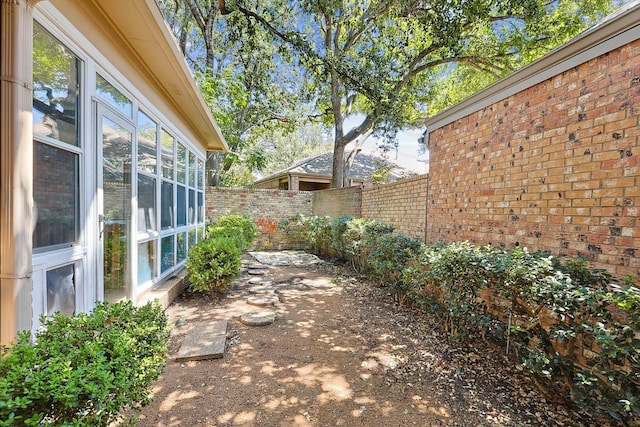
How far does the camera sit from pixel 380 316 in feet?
13.5

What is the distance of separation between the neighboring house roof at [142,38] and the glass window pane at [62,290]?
182 centimetres

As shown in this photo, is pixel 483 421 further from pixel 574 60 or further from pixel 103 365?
pixel 574 60

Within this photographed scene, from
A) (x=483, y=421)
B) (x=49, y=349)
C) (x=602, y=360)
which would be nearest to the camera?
(x=49, y=349)

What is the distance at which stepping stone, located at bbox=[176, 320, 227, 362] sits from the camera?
2.83 m

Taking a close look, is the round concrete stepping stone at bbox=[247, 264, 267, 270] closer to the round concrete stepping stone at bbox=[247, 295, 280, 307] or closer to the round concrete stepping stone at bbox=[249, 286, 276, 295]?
the round concrete stepping stone at bbox=[249, 286, 276, 295]

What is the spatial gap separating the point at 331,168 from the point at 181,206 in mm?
9480

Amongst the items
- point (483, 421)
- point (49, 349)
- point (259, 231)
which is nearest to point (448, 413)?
point (483, 421)

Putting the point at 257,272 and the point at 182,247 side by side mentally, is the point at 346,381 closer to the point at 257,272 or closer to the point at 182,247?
the point at 182,247

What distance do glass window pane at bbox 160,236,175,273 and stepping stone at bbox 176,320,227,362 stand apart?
1.34 meters

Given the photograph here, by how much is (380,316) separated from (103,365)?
11.4 feet

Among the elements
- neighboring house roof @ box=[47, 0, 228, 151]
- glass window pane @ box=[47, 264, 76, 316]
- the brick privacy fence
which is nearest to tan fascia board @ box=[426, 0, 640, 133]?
the brick privacy fence

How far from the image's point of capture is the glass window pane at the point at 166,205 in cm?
423

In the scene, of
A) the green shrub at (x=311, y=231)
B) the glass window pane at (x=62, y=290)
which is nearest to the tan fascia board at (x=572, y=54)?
the glass window pane at (x=62, y=290)

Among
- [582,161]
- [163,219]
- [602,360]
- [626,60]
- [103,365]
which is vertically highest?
[626,60]
